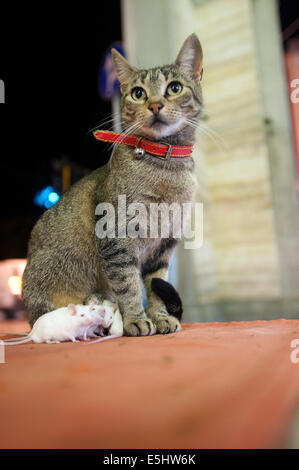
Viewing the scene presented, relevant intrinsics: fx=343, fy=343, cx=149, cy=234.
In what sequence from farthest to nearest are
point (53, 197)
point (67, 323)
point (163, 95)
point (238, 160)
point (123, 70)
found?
point (53, 197) < point (238, 160) < point (123, 70) < point (163, 95) < point (67, 323)

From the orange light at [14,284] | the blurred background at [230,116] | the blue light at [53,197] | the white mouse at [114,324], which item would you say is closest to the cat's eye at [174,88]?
the white mouse at [114,324]

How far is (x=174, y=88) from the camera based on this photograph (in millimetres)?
1112

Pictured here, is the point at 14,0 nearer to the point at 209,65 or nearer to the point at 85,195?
the point at 209,65

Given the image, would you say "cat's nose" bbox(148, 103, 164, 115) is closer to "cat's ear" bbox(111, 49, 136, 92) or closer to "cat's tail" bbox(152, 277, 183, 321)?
"cat's ear" bbox(111, 49, 136, 92)

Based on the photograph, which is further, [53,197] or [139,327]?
[53,197]

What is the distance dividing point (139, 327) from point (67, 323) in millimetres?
207

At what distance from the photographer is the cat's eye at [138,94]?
1.14 meters

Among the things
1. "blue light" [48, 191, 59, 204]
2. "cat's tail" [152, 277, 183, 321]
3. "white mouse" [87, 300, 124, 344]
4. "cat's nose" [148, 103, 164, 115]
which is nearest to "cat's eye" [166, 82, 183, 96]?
"cat's nose" [148, 103, 164, 115]

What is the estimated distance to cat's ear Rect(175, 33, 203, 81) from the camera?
114 cm

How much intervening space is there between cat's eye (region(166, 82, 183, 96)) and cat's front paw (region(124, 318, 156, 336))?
2.36 ft

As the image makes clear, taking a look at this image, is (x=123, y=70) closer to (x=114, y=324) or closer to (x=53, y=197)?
(x=114, y=324)

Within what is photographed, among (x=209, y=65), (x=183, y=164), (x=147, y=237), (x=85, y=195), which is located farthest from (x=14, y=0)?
(x=147, y=237)

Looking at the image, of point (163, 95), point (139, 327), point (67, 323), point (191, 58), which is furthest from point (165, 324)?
point (191, 58)

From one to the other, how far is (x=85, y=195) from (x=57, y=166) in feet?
6.14
